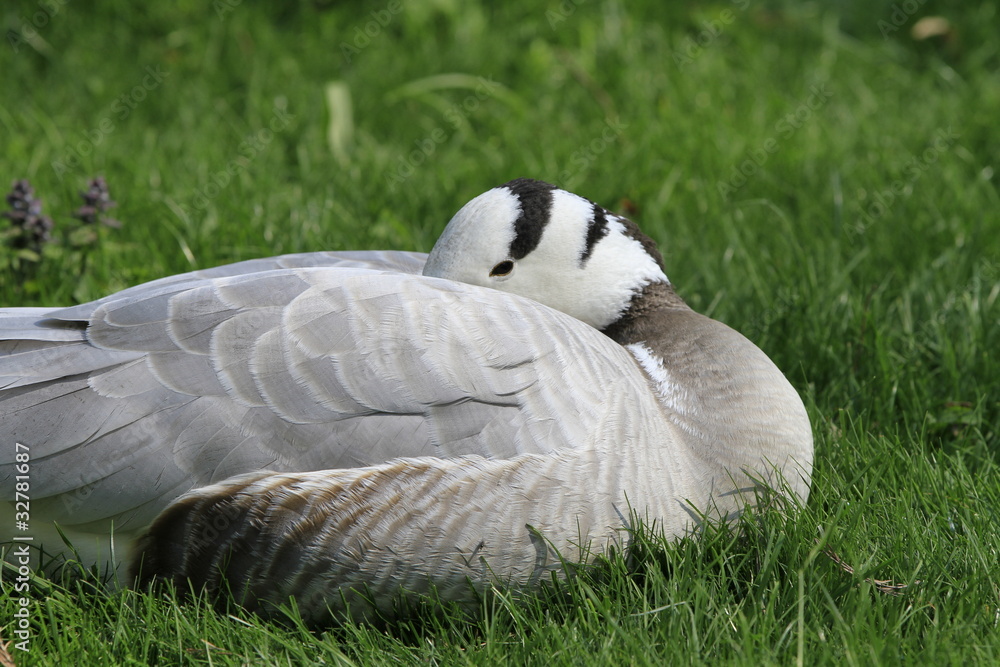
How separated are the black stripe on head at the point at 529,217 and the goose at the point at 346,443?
0.31m

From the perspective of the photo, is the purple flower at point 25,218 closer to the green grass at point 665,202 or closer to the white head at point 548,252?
the green grass at point 665,202

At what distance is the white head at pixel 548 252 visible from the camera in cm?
318

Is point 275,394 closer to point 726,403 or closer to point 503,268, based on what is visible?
point 503,268

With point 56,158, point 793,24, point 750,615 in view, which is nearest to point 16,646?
point 750,615

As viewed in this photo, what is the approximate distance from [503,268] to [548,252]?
152mm

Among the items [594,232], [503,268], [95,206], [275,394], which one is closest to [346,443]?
[275,394]

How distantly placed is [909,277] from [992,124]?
6.44 ft

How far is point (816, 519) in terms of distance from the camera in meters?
2.90

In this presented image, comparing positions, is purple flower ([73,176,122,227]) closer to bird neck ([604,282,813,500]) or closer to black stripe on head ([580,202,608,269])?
black stripe on head ([580,202,608,269])

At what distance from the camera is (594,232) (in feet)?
10.8

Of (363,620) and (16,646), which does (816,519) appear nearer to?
(363,620)

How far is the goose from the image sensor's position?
2.67 m

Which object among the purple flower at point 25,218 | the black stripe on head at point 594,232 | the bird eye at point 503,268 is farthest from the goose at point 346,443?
the purple flower at point 25,218

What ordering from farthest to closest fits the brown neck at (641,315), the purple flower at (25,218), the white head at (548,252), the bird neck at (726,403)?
the purple flower at (25,218) → the brown neck at (641,315) → the white head at (548,252) → the bird neck at (726,403)
